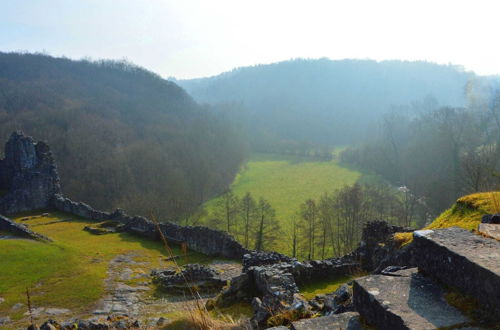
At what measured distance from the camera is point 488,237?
4066 mm

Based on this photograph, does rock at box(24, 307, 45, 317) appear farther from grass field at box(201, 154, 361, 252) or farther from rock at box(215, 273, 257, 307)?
grass field at box(201, 154, 361, 252)

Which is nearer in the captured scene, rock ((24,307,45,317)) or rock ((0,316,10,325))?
rock ((0,316,10,325))

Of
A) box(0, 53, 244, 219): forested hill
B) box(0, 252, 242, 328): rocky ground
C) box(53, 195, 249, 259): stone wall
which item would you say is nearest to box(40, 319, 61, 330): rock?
box(0, 252, 242, 328): rocky ground

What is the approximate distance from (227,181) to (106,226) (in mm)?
50392

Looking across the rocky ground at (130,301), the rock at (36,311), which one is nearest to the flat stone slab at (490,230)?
the rocky ground at (130,301)

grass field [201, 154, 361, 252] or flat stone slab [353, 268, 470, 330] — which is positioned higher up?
flat stone slab [353, 268, 470, 330]

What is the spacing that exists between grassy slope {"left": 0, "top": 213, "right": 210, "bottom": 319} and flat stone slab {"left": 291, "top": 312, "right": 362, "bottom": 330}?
25.6 feet

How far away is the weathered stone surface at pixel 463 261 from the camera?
3.16 meters

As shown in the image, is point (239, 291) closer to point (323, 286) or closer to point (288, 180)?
point (323, 286)

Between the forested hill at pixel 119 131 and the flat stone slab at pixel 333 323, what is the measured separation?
11.0 metres

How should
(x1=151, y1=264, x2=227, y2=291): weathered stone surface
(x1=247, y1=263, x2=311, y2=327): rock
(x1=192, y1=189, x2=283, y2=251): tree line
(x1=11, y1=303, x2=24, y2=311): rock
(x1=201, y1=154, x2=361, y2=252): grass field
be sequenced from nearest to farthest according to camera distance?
1. (x1=247, y1=263, x2=311, y2=327): rock
2. (x1=11, y1=303, x2=24, y2=311): rock
3. (x1=151, y1=264, x2=227, y2=291): weathered stone surface
4. (x1=192, y1=189, x2=283, y2=251): tree line
5. (x1=201, y1=154, x2=361, y2=252): grass field

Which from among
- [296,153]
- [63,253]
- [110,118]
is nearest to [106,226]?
[63,253]

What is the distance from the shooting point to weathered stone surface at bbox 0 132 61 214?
103 ft

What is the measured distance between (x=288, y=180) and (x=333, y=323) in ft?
251
